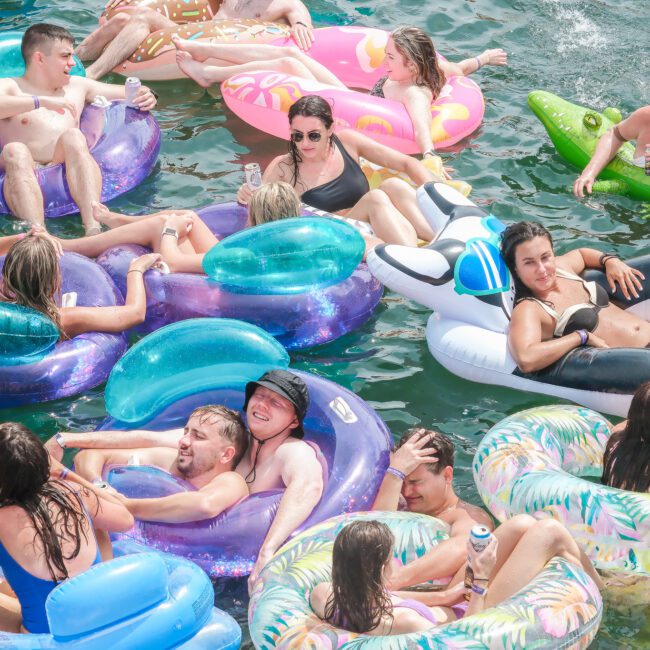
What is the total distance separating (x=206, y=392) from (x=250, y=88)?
373 centimetres

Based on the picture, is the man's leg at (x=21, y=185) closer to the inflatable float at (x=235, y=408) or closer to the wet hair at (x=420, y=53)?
the inflatable float at (x=235, y=408)

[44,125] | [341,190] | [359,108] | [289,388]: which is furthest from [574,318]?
[44,125]

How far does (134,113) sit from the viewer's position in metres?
9.02

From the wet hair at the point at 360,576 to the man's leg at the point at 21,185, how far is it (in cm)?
456

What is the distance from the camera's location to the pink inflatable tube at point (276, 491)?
5473 millimetres

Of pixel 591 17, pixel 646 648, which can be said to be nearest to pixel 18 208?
pixel 646 648

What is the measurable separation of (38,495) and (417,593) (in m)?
1.69

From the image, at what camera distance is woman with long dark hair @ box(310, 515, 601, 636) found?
14.4 feet

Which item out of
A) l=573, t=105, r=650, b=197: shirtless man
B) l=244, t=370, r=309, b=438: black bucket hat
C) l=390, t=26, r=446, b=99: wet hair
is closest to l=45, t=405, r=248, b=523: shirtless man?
l=244, t=370, r=309, b=438: black bucket hat

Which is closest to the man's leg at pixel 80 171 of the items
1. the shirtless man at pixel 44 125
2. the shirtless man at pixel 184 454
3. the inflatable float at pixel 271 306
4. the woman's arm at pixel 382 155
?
the shirtless man at pixel 44 125

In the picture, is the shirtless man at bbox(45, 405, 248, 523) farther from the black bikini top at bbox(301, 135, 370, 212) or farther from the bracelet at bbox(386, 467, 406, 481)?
the black bikini top at bbox(301, 135, 370, 212)

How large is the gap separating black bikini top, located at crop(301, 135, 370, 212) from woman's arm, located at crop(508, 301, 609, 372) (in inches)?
74.2

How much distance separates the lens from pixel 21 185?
8133 millimetres

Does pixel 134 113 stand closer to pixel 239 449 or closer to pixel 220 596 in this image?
pixel 239 449
